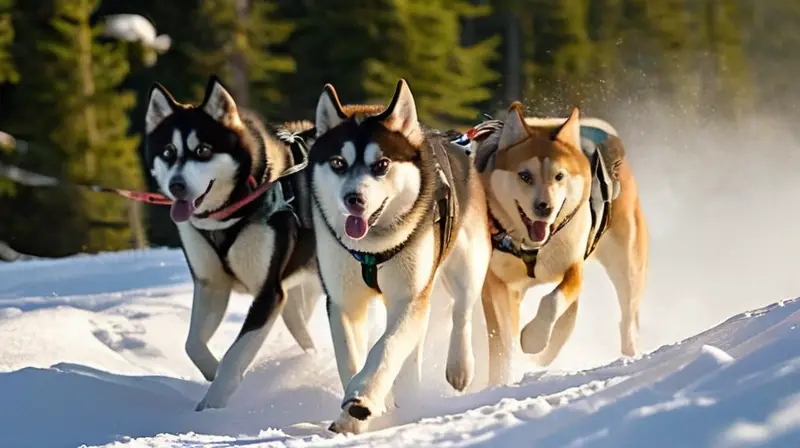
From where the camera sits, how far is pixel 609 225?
566 cm

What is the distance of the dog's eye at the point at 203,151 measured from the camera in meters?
4.77

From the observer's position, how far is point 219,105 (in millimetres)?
4887

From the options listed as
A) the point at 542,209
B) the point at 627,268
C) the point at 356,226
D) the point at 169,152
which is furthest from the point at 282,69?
the point at 356,226

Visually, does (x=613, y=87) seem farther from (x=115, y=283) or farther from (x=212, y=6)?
(x=212, y=6)

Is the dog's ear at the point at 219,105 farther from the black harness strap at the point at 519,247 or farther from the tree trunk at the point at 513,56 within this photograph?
the tree trunk at the point at 513,56

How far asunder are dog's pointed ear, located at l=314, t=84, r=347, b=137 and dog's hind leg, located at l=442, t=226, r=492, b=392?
75cm

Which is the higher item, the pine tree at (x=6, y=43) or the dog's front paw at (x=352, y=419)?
the pine tree at (x=6, y=43)

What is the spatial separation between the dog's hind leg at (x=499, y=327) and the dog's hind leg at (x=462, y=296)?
35 centimetres

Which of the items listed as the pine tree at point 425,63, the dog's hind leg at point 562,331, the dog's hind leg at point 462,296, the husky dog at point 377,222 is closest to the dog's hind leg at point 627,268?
the dog's hind leg at point 562,331

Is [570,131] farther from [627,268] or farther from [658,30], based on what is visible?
[658,30]

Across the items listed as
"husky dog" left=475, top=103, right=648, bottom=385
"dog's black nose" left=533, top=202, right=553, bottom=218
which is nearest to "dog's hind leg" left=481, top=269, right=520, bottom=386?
"husky dog" left=475, top=103, right=648, bottom=385

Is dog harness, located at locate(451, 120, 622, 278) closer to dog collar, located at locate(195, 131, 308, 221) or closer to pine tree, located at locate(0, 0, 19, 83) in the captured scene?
dog collar, located at locate(195, 131, 308, 221)

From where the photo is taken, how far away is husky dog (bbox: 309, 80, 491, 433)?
13.1ft

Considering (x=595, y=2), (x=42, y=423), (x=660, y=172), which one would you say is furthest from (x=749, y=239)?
(x=595, y=2)
